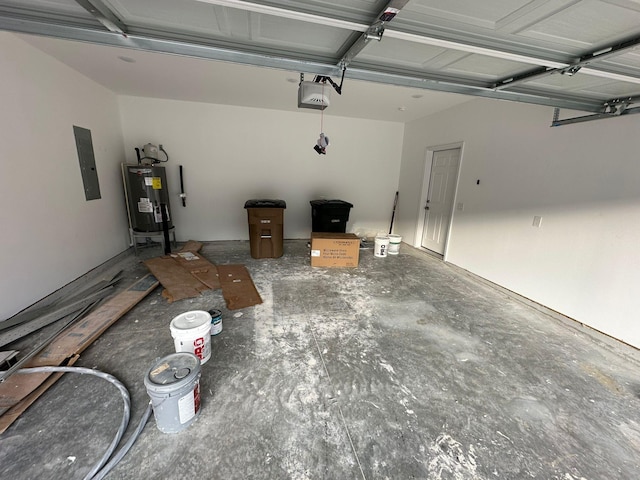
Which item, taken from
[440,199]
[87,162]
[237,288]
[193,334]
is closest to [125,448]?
[193,334]

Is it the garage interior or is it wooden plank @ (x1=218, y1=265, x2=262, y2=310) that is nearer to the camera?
the garage interior

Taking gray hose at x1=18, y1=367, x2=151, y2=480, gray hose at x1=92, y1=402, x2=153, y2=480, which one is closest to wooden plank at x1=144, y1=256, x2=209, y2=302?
gray hose at x1=18, y1=367, x2=151, y2=480

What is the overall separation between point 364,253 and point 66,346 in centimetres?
411

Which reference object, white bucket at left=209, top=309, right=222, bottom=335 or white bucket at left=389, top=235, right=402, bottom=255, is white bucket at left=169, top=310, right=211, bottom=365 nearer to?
white bucket at left=209, top=309, right=222, bottom=335

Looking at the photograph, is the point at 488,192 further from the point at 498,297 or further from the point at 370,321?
the point at 370,321

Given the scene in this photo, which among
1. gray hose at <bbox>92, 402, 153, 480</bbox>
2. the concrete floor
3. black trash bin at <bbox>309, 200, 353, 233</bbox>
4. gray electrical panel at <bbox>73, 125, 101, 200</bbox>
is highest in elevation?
gray electrical panel at <bbox>73, 125, 101, 200</bbox>

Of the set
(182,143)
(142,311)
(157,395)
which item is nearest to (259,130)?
(182,143)

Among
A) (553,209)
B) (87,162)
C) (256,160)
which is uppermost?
(256,160)

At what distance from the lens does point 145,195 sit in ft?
13.5

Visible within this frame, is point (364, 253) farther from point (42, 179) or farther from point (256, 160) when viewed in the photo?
point (42, 179)

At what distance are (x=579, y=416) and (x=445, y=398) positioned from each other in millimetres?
837

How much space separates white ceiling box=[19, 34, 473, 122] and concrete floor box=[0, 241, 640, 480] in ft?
8.72

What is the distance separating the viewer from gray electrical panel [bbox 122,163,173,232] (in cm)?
405

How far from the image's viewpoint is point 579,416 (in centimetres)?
168
